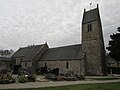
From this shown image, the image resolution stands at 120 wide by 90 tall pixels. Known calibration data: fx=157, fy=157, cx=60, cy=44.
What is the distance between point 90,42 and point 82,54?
11.7 ft

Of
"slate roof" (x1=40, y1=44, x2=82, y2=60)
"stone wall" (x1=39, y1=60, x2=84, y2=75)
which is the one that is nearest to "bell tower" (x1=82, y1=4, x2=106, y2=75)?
"stone wall" (x1=39, y1=60, x2=84, y2=75)

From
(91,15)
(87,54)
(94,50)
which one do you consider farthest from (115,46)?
(91,15)

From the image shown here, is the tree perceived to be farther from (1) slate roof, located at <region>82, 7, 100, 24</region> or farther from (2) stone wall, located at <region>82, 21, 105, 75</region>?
(1) slate roof, located at <region>82, 7, 100, 24</region>

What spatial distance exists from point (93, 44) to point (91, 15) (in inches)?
300

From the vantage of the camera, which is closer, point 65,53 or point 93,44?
point 93,44

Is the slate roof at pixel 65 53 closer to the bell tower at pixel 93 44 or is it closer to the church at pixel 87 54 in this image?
the church at pixel 87 54

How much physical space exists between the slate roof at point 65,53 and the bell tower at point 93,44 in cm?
212

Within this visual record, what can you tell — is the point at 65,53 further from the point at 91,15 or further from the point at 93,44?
the point at 91,15

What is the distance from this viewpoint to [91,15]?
39.6 m

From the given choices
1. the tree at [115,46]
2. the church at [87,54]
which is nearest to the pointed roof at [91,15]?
the church at [87,54]

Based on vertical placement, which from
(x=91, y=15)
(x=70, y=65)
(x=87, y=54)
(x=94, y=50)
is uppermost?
(x=91, y=15)

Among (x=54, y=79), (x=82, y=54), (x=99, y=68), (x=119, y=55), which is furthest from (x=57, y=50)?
(x=54, y=79)

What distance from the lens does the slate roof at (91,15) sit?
3826cm

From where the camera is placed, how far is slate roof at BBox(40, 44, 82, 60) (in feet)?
127
